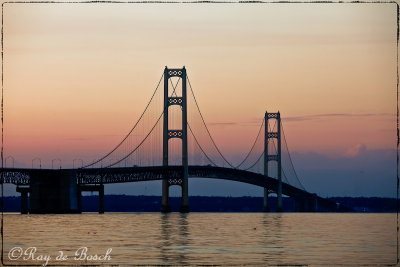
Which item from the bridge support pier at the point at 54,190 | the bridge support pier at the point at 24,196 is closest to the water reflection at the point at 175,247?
the bridge support pier at the point at 54,190

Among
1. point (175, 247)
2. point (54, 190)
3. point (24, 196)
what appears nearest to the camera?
point (175, 247)

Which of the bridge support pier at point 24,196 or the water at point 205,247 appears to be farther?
the bridge support pier at point 24,196

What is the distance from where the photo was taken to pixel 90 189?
390 ft

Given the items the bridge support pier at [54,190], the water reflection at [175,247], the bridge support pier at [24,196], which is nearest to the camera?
the water reflection at [175,247]

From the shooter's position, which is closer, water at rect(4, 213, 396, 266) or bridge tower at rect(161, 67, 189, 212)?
water at rect(4, 213, 396, 266)

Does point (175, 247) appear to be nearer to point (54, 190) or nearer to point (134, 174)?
point (54, 190)

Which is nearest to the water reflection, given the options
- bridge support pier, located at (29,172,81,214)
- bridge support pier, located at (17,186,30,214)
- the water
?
the water

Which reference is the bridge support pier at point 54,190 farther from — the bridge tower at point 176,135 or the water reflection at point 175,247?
the water reflection at point 175,247

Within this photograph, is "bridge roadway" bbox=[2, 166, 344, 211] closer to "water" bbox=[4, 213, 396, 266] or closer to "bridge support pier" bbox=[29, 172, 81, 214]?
"bridge support pier" bbox=[29, 172, 81, 214]

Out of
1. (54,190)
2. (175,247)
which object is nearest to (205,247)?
(175,247)

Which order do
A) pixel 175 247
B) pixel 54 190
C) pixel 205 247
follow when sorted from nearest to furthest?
pixel 175 247 → pixel 205 247 → pixel 54 190

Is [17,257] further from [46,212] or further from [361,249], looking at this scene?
[46,212]

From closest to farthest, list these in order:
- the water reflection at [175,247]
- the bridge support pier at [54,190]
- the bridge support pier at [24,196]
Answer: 1. the water reflection at [175,247]
2. the bridge support pier at [54,190]
3. the bridge support pier at [24,196]

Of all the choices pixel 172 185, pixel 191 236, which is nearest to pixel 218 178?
pixel 172 185
